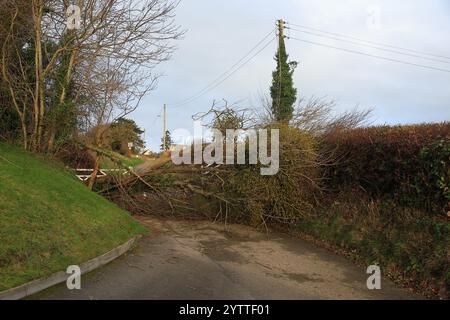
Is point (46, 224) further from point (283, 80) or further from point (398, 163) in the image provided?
point (283, 80)

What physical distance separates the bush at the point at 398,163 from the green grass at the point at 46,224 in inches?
238

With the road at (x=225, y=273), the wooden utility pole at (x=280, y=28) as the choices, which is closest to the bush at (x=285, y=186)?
the road at (x=225, y=273)

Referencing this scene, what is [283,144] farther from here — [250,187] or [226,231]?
[226,231]

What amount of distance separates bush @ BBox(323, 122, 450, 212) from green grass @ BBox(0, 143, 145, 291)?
605cm

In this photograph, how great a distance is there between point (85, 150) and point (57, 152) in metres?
1.03

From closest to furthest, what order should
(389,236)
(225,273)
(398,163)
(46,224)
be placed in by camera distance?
(225,273) → (46,224) → (389,236) → (398,163)

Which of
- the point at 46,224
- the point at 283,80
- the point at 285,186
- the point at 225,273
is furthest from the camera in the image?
the point at 283,80

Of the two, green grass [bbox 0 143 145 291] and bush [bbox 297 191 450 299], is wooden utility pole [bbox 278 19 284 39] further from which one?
green grass [bbox 0 143 145 291]

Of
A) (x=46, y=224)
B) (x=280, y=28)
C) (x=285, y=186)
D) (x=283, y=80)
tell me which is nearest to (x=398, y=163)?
(x=285, y=186)

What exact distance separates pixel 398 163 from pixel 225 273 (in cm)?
511

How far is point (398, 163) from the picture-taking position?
35.9ft

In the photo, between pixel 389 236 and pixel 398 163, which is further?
pixel 398 163

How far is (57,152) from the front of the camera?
16906 millimetres
